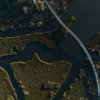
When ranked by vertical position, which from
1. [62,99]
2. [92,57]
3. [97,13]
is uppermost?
[97,13]

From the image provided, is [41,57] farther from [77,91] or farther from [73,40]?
[77,91]

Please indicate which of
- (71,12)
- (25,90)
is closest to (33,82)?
(25,90)

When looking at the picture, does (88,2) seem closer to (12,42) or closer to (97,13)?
(97,13)

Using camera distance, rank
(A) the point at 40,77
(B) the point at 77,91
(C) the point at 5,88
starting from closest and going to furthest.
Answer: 1. (B) the point at 77,91
2. (A) the point at 40,77
3. (C) the point at 5,88

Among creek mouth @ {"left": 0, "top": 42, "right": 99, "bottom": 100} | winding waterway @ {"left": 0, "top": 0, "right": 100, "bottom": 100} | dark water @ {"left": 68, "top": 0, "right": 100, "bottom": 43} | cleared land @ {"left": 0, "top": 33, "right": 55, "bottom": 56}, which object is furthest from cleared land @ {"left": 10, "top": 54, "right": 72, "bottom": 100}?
dark water @ {"left": 68, "top": 0, "right": 100, "bottom": 43}

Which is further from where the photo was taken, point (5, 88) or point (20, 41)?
point (20, 41)

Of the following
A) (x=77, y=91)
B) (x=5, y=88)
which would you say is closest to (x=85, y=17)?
(x=77, y=91)

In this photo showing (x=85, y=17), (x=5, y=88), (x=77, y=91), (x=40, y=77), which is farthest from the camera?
(x=85, y=17)

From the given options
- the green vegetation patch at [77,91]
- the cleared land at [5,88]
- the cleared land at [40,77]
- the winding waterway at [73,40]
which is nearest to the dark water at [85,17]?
the winding waterway at [73,40]
